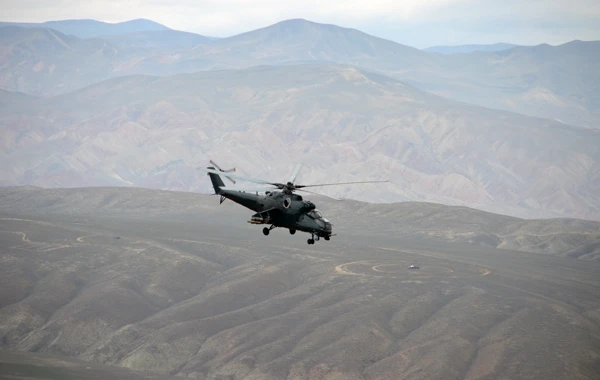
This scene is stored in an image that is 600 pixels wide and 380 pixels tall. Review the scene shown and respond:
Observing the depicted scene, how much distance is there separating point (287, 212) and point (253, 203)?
14.0ft

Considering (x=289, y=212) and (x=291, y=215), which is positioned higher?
(x=289, y=212)

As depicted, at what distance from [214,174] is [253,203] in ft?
22.1

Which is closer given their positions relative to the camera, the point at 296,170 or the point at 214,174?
the point at 296,170

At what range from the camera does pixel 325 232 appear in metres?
81.7

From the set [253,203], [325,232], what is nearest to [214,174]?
[253,203]

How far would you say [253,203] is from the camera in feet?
280

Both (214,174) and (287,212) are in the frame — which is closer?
(287,212)

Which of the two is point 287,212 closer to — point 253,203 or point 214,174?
point 253,203

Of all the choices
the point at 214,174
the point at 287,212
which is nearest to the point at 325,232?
the point at 287,212

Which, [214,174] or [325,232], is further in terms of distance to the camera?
[214,174]

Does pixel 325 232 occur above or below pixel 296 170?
below

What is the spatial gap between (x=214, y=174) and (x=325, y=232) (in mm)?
14158

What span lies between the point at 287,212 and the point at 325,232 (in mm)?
3692

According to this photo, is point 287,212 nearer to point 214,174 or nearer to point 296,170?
point 296,170
